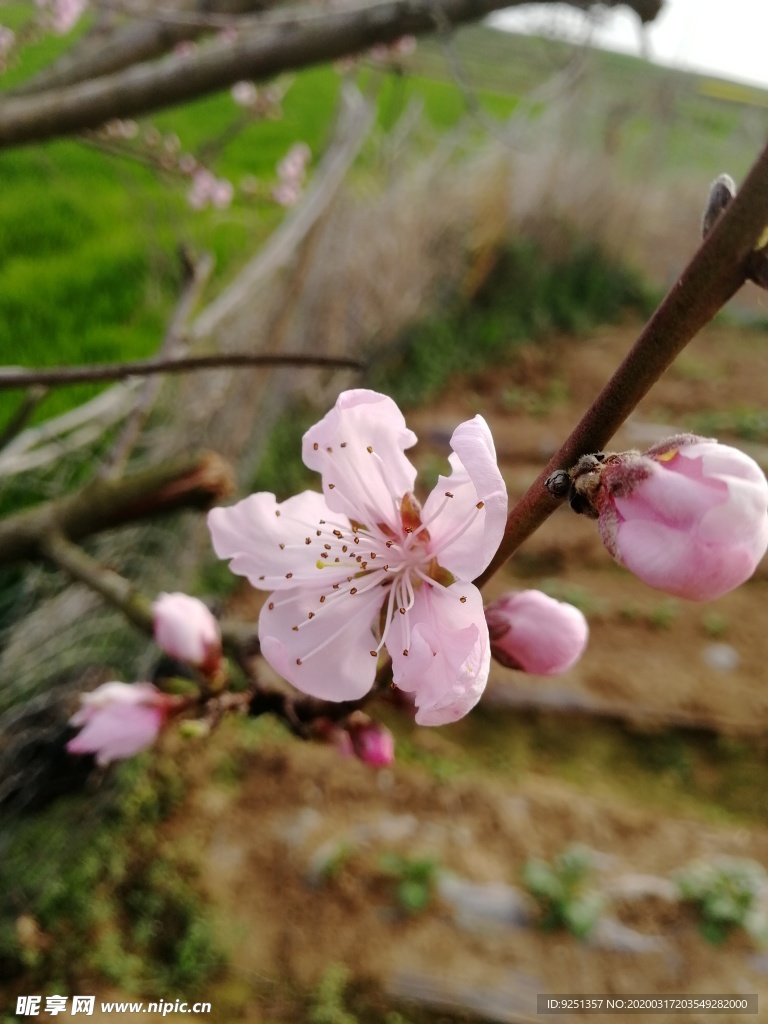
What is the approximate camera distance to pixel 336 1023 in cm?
230

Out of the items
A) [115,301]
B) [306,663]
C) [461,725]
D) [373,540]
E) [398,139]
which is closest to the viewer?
[306,663]

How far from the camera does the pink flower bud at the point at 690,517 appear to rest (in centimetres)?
60

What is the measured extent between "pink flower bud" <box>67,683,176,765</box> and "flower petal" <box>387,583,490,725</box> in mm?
613

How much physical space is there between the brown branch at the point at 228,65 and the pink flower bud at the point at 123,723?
1.58 m

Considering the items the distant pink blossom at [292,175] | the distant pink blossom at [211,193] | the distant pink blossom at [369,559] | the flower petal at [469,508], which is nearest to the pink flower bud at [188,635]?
the distant pink blossom at [369,559]

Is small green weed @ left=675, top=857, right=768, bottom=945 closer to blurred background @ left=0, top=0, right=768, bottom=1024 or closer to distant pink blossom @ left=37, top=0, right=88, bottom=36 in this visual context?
blurred background @ left=0, top=0, right=768, bottom=1024

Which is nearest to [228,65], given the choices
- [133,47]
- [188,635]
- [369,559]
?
[133,47]

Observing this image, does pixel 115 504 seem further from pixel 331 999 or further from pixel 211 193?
pixel 211 193

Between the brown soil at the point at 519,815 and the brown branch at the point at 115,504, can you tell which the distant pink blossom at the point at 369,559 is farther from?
the brown soil at the point at 519,815

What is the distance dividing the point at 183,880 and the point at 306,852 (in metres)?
0.44

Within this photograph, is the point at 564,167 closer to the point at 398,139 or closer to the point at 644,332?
the point at 398,139

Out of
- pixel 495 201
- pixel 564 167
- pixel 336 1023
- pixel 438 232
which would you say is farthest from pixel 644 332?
pixel 564 167

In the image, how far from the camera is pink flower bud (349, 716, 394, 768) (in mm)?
1042

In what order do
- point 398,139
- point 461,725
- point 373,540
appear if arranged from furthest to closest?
point 398,139 → point 461,725 → point 373,540
